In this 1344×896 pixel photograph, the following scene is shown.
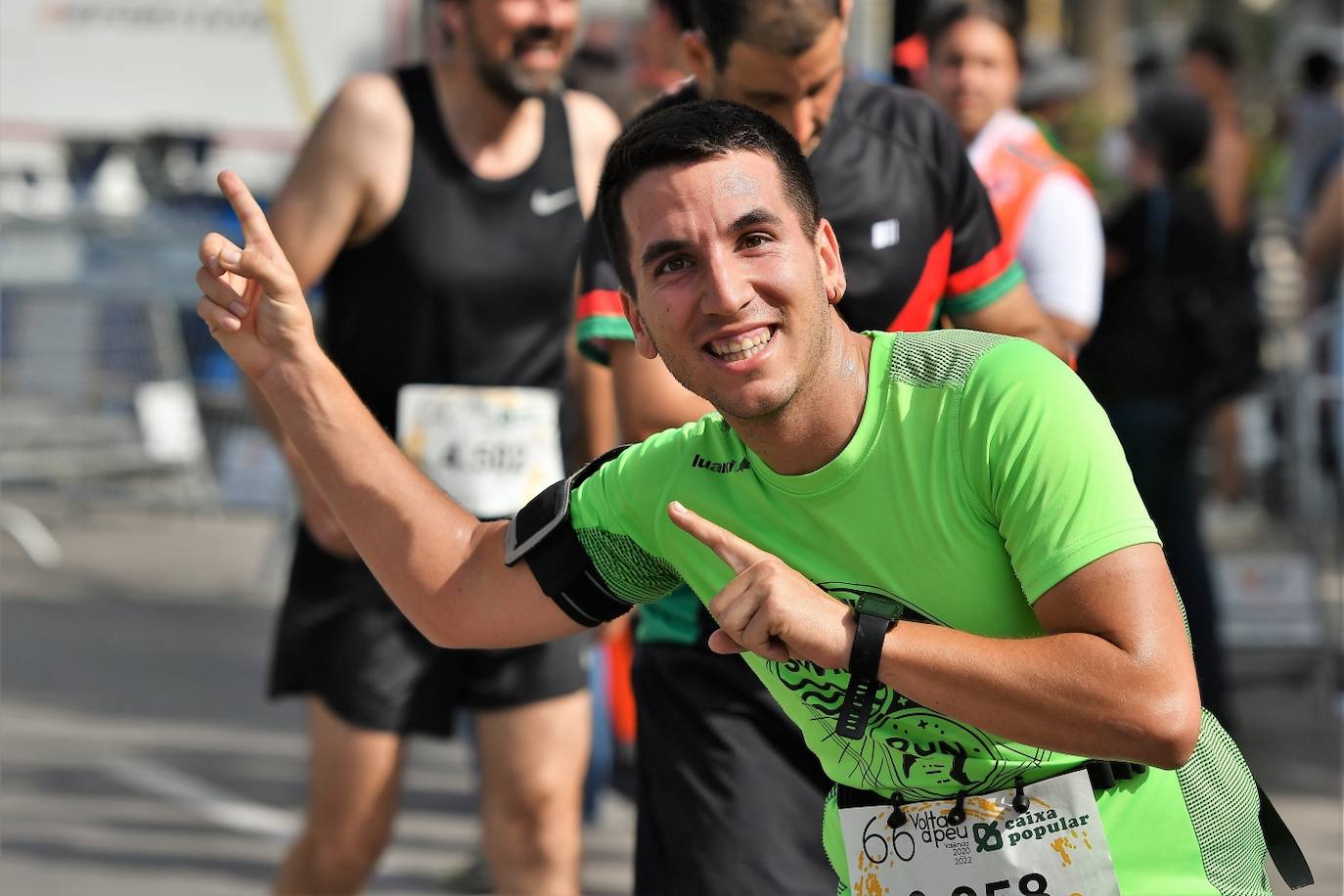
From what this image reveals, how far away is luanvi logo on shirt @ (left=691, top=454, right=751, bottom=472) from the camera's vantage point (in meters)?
2.54

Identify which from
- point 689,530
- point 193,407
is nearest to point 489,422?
point 689,530

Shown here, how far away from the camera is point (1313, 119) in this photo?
9336 millimetres

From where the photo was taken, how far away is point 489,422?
4.27 m

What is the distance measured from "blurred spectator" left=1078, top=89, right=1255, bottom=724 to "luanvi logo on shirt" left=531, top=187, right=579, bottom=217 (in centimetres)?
246

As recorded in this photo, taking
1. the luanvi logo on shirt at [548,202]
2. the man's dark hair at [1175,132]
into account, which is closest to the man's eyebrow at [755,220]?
the luanvi logo on shirt at [548,202]

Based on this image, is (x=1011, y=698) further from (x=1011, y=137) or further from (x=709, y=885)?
(x=1011, y=137)

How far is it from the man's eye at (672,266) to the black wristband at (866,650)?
17.7 inches

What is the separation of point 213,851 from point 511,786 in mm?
1877

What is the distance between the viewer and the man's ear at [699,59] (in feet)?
11.1

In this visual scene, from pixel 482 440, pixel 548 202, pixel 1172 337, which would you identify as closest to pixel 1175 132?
pixel 1172 337

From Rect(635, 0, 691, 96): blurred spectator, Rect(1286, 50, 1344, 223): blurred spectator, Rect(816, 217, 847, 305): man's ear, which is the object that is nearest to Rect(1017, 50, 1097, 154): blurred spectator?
Rect(635, 0, 691, 96): blurred spectator

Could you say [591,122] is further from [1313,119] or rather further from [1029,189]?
[1313,119]

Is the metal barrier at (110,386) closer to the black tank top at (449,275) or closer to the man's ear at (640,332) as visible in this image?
the black tank top at (449,275)

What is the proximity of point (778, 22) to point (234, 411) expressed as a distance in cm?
820
